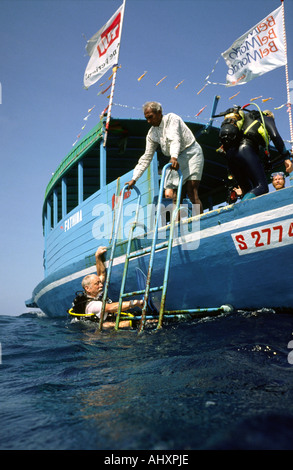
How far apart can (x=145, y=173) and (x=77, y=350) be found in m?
2.94

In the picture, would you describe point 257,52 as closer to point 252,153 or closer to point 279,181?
point 279,181

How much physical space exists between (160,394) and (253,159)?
2821mm

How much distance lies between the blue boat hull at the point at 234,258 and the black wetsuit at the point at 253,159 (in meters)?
0.39

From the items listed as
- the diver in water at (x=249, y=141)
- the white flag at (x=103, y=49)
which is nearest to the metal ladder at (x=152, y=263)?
the diver in water at (x=249, y=141)

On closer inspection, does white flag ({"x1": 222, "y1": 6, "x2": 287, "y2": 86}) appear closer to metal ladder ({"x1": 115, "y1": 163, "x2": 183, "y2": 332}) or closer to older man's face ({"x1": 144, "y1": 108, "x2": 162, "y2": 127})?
older man's face ({"x1": 144, "y1": 108, "x2": 162, "y2": 127})

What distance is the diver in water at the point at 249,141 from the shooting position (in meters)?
3.43

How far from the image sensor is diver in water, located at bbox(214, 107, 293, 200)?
135 inches

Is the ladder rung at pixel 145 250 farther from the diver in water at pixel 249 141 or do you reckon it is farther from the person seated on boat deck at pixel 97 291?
the diver in water at pixel 249 141

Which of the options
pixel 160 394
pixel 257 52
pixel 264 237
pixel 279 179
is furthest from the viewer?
pixel 257 52

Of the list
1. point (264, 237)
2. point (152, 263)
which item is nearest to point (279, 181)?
point (264, 237)

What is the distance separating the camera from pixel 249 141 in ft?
11.5

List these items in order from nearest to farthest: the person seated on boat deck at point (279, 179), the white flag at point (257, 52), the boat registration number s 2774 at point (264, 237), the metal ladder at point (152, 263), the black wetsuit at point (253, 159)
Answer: the boat registration number s 2774 at point (264, 237) → the metal ladder at point (152, 263) → the black wetsuit at point (253, 159) → the person seated on boat deck at point (279, 179) → the white flag at point (257, 52)

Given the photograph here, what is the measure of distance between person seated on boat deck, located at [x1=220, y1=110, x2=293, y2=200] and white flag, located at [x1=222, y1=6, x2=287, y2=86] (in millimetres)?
2526

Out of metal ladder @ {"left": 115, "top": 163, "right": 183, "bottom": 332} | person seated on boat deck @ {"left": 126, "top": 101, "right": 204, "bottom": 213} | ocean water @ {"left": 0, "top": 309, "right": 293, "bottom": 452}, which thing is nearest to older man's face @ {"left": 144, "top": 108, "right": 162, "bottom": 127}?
person seated on boat deck @ {"left": 126, "top": 101, "right": 204, "bottom": 213}
